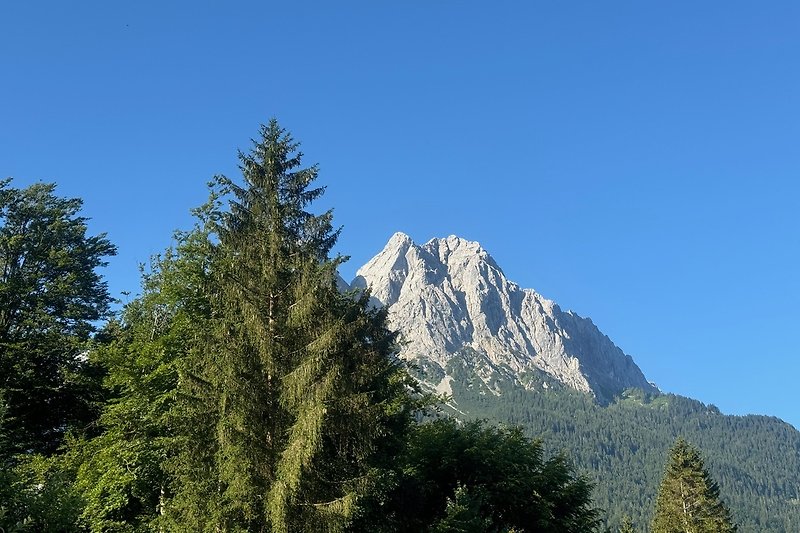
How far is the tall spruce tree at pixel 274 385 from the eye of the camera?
16469 millimetres

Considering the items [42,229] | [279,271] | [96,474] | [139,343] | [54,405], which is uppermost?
[42,229]

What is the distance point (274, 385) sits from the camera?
59.3ft

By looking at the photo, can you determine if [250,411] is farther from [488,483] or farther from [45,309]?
[45,309]

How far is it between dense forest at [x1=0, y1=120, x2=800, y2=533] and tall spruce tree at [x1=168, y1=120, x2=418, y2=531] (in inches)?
1.9

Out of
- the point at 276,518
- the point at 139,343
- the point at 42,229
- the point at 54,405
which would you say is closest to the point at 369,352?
the point at 276,518

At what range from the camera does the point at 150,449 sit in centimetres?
2331

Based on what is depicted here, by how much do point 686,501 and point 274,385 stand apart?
48740mm

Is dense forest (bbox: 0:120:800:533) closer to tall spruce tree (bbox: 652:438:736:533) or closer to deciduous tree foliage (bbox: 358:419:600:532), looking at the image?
deciduous tree foliage (bbox: 358:419:600:532)

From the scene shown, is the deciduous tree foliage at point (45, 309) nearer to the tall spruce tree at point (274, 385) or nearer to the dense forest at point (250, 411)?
the dense forest at point (250, 411)

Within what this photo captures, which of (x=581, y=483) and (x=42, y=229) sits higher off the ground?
(x=42, y=229)

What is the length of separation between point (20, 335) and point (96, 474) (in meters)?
17.2

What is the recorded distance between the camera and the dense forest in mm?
16719

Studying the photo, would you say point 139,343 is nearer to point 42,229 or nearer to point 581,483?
point 42,229

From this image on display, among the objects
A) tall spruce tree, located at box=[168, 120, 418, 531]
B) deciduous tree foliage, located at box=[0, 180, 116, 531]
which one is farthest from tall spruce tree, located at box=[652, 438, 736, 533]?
deciduous tree foliage, located at box=[0, 180, 116, 531]
